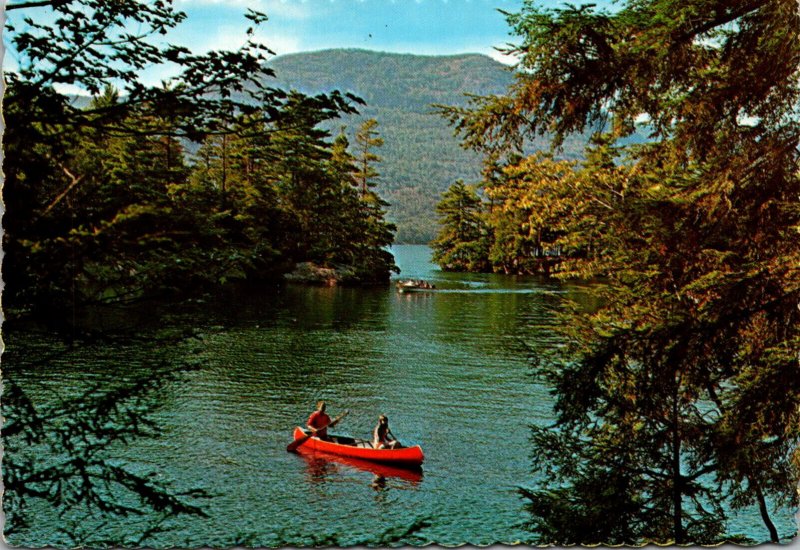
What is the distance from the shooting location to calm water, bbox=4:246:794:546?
539 centimetres

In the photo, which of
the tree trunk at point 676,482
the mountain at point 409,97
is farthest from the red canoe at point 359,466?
the tree trunk at point 676,482

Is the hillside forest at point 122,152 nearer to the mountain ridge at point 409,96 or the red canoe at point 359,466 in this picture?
the mountain ridge at point 409,96

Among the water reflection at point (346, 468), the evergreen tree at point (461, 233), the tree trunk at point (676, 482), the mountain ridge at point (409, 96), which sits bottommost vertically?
the water reflection at point (346, 468)

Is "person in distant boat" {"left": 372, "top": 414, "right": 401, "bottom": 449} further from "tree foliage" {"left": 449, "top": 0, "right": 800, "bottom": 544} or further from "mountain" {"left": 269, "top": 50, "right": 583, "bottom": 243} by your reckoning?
"tree foliage" {"left": 449, "top": 0, "right": 800, "bottom": 544}

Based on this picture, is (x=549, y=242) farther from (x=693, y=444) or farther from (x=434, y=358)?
(x=434, y=358)

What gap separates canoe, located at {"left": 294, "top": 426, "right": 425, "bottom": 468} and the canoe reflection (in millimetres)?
42

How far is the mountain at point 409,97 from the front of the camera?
11.1 ft

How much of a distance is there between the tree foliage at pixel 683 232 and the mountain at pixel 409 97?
0.17m

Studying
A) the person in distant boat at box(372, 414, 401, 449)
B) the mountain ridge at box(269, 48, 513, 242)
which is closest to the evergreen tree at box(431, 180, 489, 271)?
the mountain ridge at box(269, 48, 513, 242)

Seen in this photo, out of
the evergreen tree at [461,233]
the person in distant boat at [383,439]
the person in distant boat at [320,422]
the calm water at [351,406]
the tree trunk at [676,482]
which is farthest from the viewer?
the person in distant boat at [320,422]

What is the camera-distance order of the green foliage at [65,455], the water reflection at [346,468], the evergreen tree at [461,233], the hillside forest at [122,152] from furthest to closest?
the water reflection at [346,468] → the evergreen tree at [461,233] → the green foliage at [65,455] → the hillside forest at [122,152]

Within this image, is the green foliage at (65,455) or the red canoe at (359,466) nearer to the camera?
the green foliage at (65,455)

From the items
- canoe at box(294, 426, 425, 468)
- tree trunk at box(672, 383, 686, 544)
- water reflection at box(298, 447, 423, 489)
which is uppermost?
tree trunk at box(672, 383, 686, 544)

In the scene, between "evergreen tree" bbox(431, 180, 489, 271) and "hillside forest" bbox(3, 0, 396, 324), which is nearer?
"hillside forest" bbox(3, 0, 396, 324)
